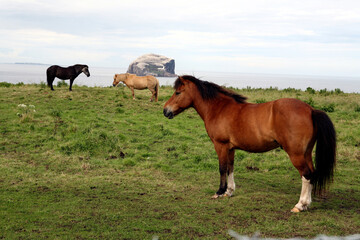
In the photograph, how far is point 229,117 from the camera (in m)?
6.87

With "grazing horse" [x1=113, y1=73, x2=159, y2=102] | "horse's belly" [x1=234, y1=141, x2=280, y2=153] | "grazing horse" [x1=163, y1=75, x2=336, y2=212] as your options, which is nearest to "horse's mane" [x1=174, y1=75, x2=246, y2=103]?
"grazing horse" [x1=163, y1=75, x2=336, y2=212]

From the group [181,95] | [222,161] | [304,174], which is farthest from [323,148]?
[181,95]

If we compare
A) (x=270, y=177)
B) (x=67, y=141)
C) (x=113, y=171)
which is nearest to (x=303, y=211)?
(x=270, y=177)

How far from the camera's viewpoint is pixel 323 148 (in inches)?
236

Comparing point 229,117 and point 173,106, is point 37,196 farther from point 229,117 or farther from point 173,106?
point 229,117

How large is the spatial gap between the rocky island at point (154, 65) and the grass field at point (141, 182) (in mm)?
84816

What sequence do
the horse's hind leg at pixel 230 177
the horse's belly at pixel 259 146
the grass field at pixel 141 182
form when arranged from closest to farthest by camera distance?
the grass field at pixel 141 182, the horse's belly at pixel 259 146, the horse's hind leg at pixel 230 177

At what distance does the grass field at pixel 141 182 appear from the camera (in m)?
5.54

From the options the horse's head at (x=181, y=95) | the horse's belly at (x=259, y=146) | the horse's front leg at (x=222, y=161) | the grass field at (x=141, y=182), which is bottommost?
the grass field at (x=141, y=182)

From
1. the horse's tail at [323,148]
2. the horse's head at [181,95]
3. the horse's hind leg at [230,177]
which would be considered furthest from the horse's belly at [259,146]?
the horse's head at [181,95]

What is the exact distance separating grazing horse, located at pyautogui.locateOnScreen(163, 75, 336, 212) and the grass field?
2.25 feet

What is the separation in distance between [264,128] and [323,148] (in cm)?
104

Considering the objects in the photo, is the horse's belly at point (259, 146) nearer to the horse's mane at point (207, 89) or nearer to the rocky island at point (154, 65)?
the horse's mane at point (207, 89)

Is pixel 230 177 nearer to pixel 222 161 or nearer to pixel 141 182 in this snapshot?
pixel 222 161
